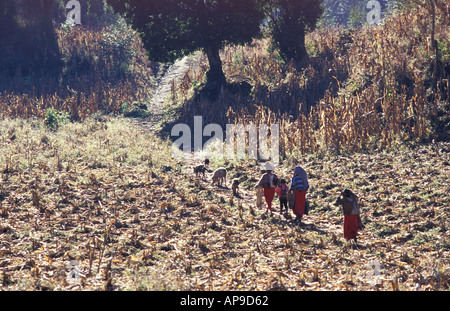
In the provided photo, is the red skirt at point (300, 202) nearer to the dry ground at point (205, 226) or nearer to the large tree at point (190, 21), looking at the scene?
the dry ground at point (205, 226)

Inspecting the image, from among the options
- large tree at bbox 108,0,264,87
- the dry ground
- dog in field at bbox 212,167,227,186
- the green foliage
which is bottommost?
the dry ground

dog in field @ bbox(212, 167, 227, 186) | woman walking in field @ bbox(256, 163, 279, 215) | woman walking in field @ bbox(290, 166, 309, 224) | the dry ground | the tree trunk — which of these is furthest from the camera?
the tree trunk

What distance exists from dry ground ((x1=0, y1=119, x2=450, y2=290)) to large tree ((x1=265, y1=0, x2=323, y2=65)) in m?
12.5

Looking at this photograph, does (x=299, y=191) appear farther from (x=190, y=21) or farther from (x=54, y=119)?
(x=190, y=21)

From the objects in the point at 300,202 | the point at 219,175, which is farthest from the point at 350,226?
the point at 219,175

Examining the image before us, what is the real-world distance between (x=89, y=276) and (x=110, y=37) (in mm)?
32164

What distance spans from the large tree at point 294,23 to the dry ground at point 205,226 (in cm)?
1248

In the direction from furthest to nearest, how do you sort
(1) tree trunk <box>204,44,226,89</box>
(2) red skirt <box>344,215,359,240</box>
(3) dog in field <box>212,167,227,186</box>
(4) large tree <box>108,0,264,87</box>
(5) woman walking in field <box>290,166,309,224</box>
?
(1) tree trunk <box>204,44,226,89</box> < (4) large tree <box>108,0,264,87</box> < (3) dog in field <box>212,167,227,186</box> < (5) woman walking in field <box>290,166,309,224</box> < (2) red skirt <box>344,215,359,240</box>

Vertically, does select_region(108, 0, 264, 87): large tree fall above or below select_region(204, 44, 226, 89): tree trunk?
above

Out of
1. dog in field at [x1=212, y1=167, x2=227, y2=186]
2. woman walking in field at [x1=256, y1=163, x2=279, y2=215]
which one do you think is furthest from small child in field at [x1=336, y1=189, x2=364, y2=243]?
dog in field at [x1=212, y1=167, x2=227, y2=186]

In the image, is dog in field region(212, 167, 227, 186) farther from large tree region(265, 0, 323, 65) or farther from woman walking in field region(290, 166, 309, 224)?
large tree region(265, 0, 323, 65)

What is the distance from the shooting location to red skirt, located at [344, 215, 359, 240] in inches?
417

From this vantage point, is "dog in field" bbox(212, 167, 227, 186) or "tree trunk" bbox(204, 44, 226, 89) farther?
"tree trunk" bbox(204, 44, 226, 89)

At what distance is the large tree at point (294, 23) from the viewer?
2803cm
